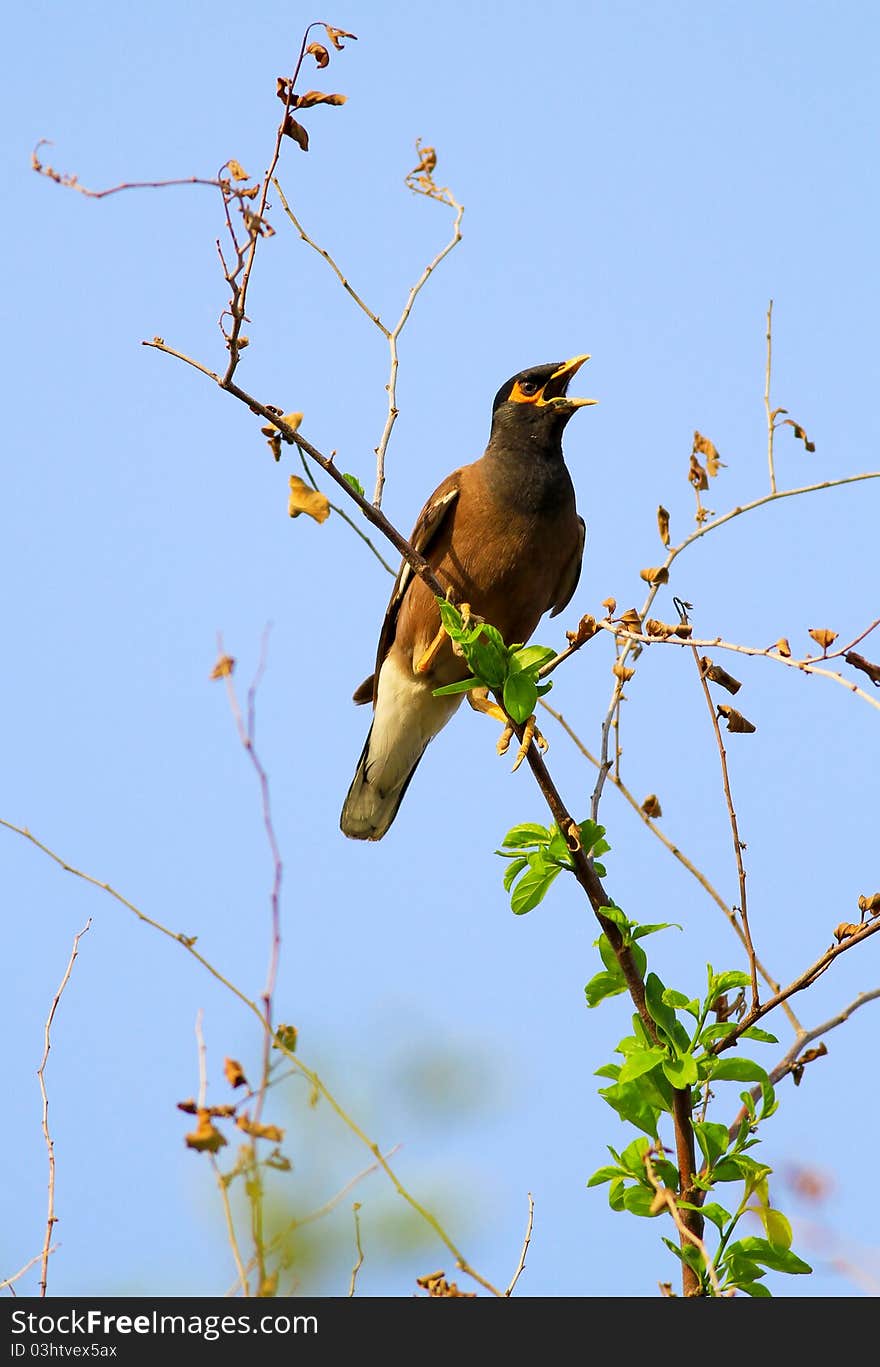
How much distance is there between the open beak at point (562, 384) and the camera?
5680 millimetres

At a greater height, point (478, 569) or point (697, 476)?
point (478, 569)

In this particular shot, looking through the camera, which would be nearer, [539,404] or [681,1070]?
[681,1070]

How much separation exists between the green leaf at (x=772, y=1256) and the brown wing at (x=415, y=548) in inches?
120

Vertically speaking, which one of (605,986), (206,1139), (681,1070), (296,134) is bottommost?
(206,1139)

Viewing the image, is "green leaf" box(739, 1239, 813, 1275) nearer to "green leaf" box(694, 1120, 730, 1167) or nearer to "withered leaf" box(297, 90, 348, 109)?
"green leaf" box(694, 1120, 730, 1167)

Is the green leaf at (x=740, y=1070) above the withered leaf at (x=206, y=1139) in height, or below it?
above

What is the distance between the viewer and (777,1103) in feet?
9.76

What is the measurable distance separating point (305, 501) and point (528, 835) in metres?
0.96

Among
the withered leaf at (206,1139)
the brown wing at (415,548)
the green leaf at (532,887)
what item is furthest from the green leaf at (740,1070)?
the brown wing at (415,548)

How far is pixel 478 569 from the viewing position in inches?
208

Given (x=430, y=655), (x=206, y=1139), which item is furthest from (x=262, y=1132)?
(x=430, y=655)

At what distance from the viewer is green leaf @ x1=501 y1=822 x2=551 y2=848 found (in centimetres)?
328

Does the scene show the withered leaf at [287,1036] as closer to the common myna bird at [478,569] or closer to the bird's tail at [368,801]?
the common myna bird at [478,569]

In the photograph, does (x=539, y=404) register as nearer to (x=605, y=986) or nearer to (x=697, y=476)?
(x=697, y=476)
